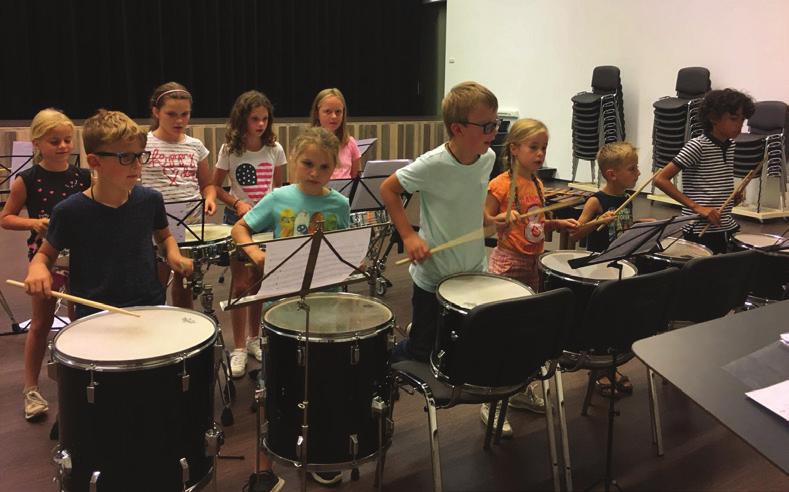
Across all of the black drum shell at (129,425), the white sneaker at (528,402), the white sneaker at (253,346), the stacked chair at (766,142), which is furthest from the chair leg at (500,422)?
the stacked chair at (766,142)

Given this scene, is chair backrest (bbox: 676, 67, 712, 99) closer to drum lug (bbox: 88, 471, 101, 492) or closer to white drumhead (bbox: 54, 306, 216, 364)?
white drumhead (bbox: 54, 306, 216, 364)

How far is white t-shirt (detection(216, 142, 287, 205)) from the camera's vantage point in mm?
3273

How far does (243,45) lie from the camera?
965 cm

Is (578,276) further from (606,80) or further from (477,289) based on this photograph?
(606,80)

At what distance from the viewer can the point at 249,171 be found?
3291 mm

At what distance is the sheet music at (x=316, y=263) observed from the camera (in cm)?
170

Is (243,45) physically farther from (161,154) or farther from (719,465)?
(719,465)

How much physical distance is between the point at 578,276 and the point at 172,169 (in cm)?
199

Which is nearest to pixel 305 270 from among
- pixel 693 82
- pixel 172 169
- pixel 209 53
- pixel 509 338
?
pixel 509 338

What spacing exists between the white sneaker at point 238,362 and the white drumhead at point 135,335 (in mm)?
1147

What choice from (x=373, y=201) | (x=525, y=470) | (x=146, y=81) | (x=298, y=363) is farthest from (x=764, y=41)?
(x=146, y=81)

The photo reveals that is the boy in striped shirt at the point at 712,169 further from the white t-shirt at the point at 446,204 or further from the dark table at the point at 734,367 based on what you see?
the dark table at the point at 734,367

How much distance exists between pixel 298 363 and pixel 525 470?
106cm

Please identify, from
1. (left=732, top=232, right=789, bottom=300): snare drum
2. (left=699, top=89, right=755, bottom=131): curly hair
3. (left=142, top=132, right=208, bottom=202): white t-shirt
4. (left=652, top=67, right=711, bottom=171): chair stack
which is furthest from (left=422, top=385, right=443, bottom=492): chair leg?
(left=652, top=67, right=711, bottom=171): chair stack
